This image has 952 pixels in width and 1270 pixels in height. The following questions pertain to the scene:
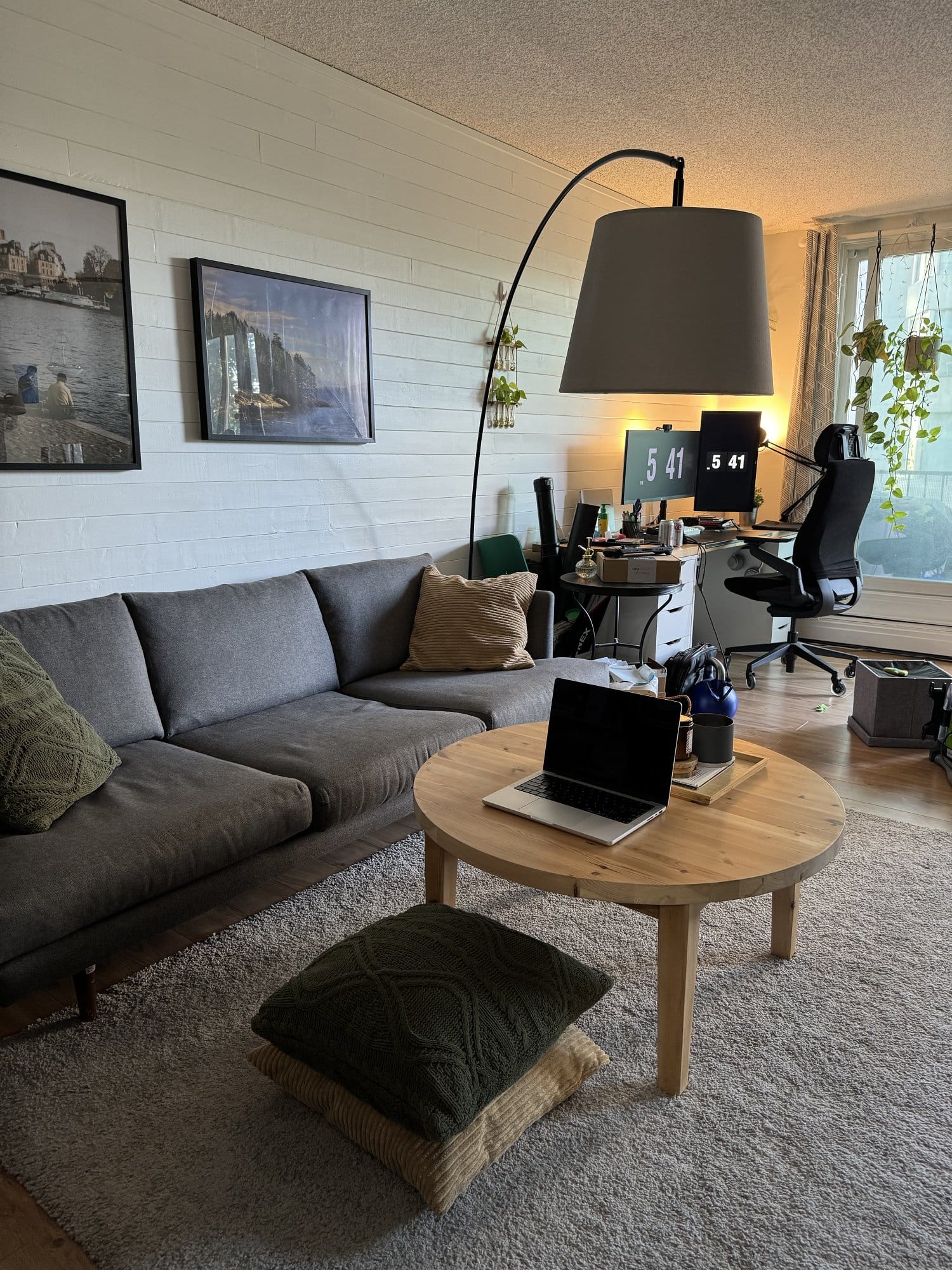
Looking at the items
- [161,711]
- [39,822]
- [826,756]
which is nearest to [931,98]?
[826,756]

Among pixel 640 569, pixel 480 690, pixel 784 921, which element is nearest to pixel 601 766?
pixel 784 921

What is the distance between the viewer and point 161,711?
104 inches

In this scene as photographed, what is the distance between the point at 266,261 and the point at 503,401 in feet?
4.66

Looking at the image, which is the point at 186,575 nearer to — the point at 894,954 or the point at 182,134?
the point at 182,134

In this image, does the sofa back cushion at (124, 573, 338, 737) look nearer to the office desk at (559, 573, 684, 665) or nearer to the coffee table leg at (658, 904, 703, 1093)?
the office desk at (559, 573, 684, 665)

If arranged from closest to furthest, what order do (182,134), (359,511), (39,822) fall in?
1. (39,822)
2. (182,134)
3. (359,511)

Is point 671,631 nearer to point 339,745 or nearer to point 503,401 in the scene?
point 503,401

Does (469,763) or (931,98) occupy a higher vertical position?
(931,98)

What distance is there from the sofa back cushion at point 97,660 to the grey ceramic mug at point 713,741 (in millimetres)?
1518

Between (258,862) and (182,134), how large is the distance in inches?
88.6

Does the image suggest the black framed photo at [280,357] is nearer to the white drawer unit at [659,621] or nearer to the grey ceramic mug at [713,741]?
the white drawer unit at [659,621]

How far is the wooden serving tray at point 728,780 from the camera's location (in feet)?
6.49

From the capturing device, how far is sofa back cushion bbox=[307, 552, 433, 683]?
10.6ft

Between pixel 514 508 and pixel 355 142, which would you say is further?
pixel 514 508
